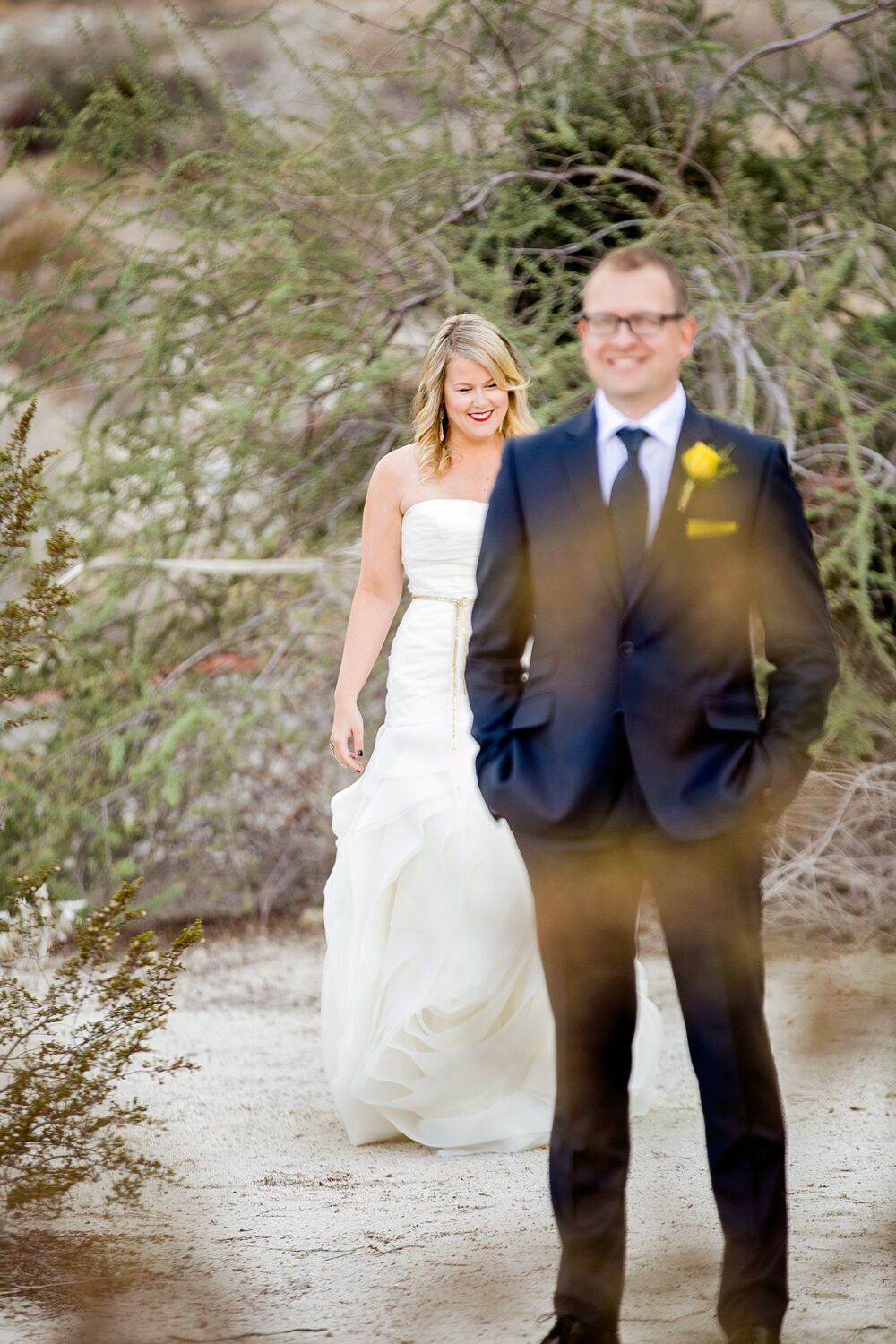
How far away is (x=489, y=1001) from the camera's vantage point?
345 cm

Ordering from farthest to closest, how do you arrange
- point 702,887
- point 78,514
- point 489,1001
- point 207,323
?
point 207,323
point 78,514
point 489,1001
point 702,887

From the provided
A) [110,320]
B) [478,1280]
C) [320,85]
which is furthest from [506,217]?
[478,1280]

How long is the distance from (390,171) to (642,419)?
417 cm

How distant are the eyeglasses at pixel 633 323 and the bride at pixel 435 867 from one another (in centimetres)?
149

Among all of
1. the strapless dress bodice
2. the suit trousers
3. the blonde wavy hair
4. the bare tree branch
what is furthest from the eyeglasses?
the bare tree branch

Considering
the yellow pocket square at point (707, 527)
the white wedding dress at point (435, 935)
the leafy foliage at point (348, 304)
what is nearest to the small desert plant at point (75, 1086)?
the white wedding dress at point (435, 935)

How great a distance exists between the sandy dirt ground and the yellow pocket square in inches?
25.5

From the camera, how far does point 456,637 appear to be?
3.71 metres

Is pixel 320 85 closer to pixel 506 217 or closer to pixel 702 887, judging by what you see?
pixel 506 217

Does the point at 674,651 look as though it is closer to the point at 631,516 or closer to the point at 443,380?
the point at 631,516

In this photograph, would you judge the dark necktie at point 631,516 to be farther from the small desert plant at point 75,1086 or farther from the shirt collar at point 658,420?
the small desert plant at point 75,1086

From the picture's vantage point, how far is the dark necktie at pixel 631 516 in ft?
6.65

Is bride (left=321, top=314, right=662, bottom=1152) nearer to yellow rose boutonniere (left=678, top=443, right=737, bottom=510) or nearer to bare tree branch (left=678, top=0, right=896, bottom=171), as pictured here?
yellow rose boutonniere (left=678, top=443, right=737, bottom=510)

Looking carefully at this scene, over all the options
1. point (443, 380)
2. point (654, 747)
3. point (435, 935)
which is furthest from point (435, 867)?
point (654, 747)
